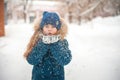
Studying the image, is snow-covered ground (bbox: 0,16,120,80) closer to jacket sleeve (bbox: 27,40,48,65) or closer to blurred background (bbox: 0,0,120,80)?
blurred background (bbox: 0,0,120,80)

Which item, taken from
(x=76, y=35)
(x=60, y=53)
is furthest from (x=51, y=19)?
(x=76, y=35)

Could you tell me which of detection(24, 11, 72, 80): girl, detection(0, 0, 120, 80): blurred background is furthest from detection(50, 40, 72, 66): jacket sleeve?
detection(0, 0, 120, 80): blurred background

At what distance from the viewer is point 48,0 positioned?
1463 mm

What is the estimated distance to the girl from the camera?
118 cm

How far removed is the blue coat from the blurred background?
0.15 metres

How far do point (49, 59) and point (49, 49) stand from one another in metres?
0.05

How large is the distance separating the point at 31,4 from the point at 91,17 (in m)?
0.36

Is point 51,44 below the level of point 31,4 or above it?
below

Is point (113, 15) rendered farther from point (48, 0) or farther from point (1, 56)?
point (1, 56)

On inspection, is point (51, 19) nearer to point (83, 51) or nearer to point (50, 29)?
point (50, 29)

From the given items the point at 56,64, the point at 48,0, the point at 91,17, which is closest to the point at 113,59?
the point at 91,17

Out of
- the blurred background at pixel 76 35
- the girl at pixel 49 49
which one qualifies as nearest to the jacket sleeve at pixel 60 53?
the girl at pixel 49 49

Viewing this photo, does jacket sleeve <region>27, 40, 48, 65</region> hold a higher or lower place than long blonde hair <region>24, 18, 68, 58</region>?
lower

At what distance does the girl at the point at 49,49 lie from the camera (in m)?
1.18
